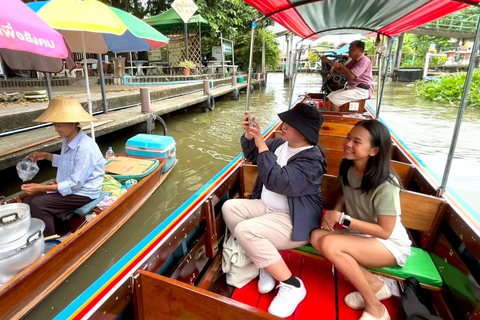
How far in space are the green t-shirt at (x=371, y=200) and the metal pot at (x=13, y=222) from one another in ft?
8.44

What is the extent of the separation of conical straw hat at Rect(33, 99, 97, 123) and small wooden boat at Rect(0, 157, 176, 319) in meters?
1.04

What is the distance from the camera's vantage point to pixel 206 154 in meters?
7.14

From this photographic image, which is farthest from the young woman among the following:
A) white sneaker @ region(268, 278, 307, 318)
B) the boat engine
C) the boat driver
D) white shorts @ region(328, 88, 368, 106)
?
the boat engine

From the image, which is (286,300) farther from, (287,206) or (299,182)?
(299,182)

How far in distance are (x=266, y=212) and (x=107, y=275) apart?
108cm

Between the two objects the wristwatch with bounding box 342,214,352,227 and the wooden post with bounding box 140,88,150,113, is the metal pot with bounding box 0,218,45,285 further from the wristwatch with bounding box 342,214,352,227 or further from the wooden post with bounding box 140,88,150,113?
the wooden post with bounding box 140,88,150,113

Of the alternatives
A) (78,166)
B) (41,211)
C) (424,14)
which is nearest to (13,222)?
(41,211)

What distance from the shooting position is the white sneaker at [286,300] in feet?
5.54

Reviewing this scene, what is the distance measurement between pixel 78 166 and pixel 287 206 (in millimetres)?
2362

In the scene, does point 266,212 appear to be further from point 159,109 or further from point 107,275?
point 159,109

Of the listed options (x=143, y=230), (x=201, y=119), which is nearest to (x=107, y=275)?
(x=143, y=230)

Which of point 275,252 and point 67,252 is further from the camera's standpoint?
point 67,252

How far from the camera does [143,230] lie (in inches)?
158

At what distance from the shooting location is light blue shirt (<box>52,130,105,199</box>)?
3.04 m
